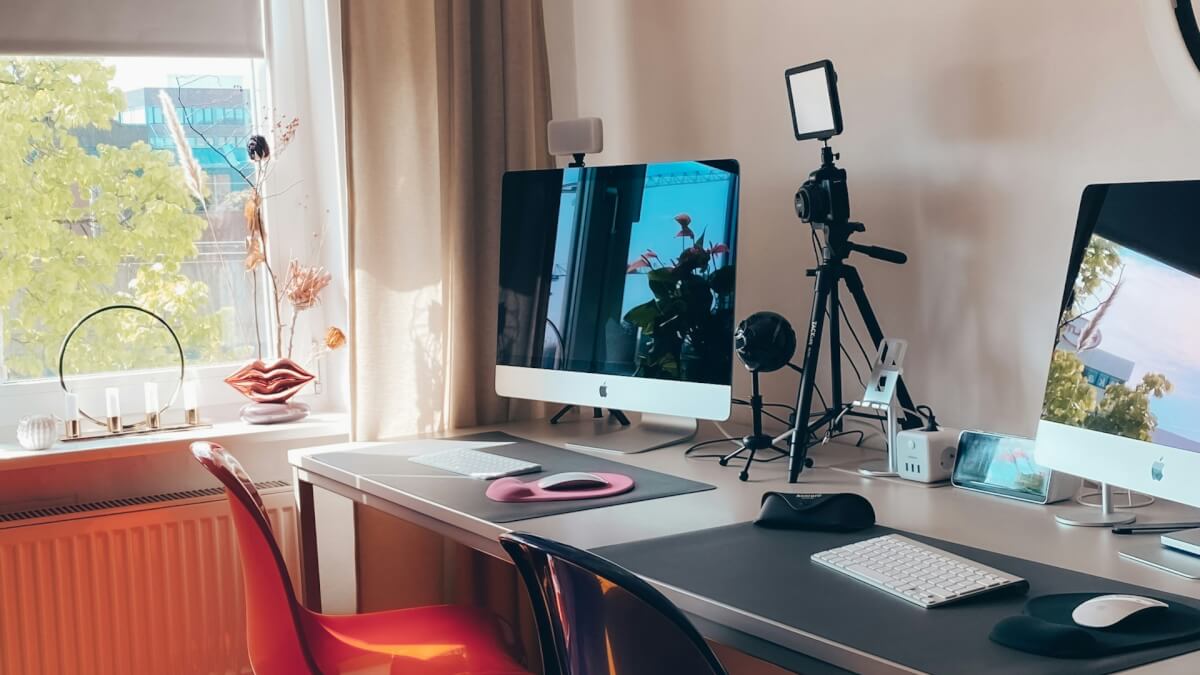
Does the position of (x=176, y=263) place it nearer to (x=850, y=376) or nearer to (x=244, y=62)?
(x=244, y=62)

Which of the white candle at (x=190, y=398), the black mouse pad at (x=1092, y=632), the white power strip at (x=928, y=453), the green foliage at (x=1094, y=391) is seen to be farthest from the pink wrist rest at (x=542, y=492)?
the white candle at (x=190, y=398)

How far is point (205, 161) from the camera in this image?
8.84 ft

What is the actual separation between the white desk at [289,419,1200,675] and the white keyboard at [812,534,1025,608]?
0.39 ft

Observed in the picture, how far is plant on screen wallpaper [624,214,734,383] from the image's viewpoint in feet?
6.64

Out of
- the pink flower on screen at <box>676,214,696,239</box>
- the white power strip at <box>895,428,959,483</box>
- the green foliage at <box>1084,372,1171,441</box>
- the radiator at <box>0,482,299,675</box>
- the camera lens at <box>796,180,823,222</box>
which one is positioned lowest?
the radiator at <box>0,482,299,675</box>

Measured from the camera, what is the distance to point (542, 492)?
1.80m

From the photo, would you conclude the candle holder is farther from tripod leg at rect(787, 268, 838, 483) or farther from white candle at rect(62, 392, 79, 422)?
tripod leg at rect(787, 268, 838, 483)

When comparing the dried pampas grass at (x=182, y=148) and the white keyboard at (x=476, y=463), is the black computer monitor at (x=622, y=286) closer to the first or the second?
the white keyboard at (x=476, y=463)

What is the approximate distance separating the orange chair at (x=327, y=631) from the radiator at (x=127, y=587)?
54 centimetres

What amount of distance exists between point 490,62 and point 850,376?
106 centimetres

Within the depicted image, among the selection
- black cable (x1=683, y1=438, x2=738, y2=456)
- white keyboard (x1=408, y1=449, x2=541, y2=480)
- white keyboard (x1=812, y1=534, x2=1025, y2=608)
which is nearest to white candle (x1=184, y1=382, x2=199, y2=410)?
white keyboard (x1=408, y1=449, x2=541, y2=480)

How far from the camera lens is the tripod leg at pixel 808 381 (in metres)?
1.84

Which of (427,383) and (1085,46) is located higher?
(1085,46)

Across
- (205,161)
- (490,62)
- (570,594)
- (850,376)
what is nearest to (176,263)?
(205,161)
